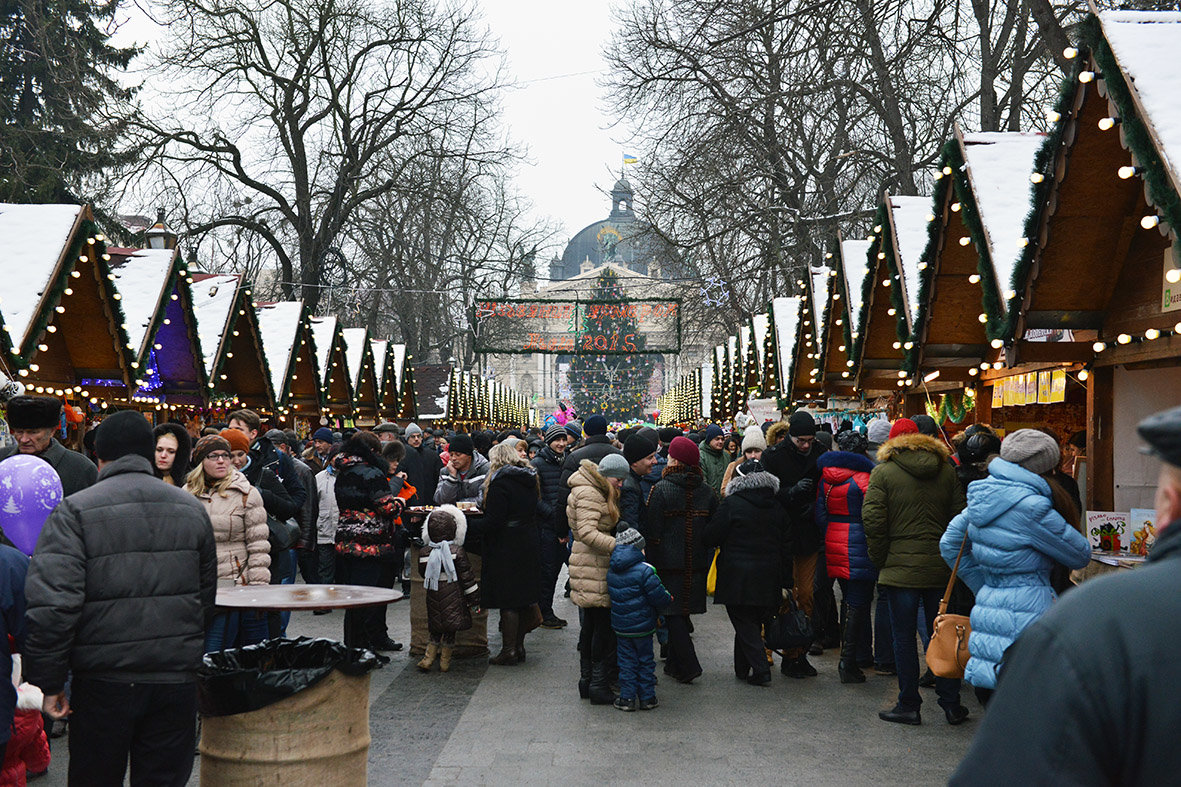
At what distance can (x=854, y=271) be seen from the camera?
52.1 feet

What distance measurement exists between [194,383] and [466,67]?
1585 centimetres

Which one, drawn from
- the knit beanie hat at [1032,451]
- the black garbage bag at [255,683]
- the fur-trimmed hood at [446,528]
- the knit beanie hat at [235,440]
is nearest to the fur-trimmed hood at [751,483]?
the fur-trimmed hood at [446,528]

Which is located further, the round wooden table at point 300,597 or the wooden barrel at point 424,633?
the wooden barrel at point 424,633

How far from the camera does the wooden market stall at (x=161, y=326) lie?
14133 millimetres

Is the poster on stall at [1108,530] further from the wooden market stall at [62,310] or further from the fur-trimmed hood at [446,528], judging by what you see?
the wooden market stall at [62,310]

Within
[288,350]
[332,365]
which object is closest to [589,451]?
[288,350]

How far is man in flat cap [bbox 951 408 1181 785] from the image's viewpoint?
1.58m

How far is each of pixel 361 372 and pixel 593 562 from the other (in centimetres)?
1824

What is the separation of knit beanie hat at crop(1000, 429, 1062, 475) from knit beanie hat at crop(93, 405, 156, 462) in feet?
12.8

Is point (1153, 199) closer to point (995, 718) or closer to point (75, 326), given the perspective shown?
point (995, 718)

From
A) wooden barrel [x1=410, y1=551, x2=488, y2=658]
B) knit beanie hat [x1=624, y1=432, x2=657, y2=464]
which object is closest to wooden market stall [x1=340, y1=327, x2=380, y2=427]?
wooden barrel [x1=410, y1=551, x2=488, y2=658]

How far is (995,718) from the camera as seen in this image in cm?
170

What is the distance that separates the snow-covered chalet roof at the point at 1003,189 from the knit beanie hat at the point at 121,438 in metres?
6.84

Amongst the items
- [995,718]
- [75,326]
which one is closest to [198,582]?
[995,718]
